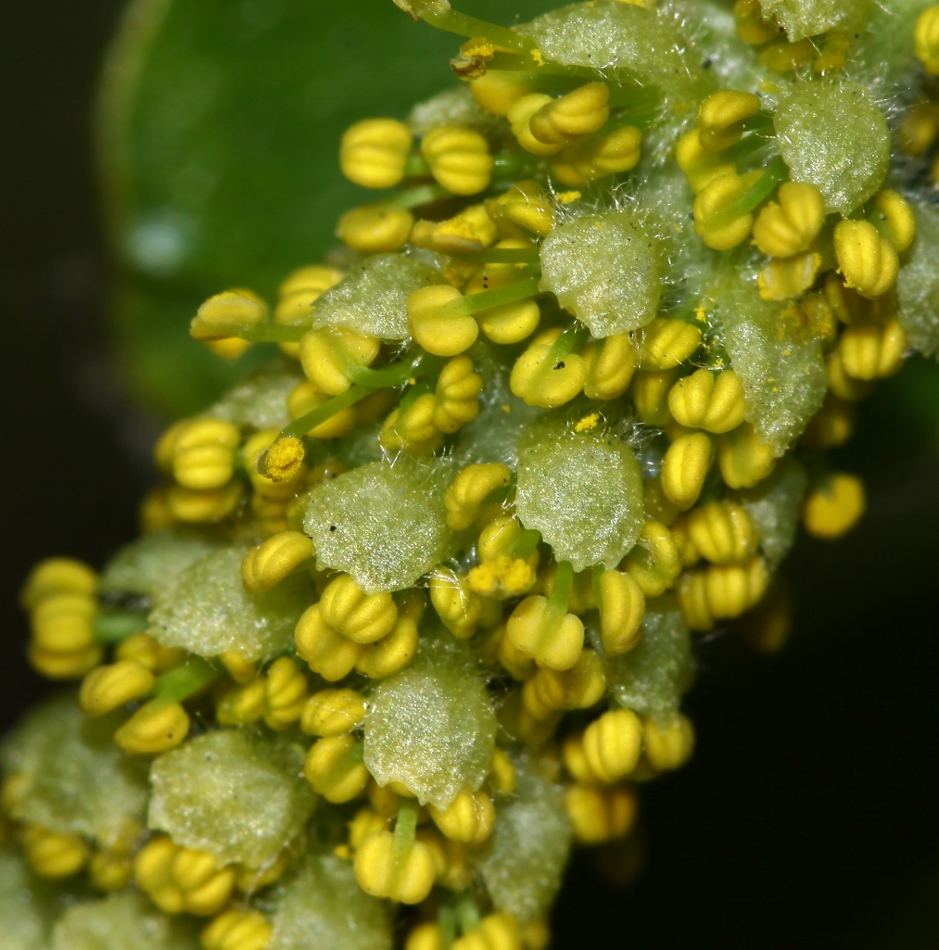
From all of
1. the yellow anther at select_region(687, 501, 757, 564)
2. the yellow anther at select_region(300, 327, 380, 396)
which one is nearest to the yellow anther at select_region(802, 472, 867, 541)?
the yellow anther at select_region(687, 501, 757, 564)

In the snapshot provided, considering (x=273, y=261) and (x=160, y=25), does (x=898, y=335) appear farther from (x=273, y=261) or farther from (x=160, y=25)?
(x=160, y=25)

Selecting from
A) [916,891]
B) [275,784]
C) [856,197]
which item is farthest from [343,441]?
[916,891]

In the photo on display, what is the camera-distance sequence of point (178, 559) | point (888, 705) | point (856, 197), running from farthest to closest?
point (888, 705)
point (178, 559)
point (856, 197)

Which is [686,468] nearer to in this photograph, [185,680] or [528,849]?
[528,849]

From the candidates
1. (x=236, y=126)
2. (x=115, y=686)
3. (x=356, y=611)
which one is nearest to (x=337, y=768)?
(x=356, y=611)

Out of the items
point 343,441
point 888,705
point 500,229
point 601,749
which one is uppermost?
point 500,229

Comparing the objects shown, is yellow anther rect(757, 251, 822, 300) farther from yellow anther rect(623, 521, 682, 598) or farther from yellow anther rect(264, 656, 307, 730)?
yellow anther rect(264, 656, 307, 730)

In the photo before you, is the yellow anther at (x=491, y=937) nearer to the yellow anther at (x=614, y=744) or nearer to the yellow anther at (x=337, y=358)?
the yellow anther at (x=614, y=744)

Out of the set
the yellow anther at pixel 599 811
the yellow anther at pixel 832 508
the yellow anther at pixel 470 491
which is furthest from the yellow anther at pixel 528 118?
the yellow anther at pixel 599 811
